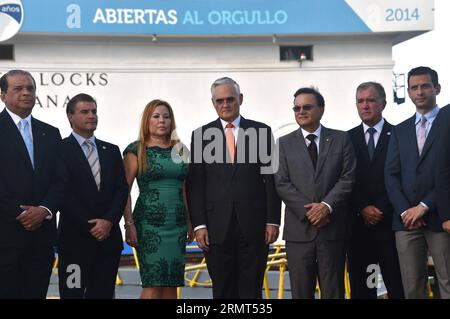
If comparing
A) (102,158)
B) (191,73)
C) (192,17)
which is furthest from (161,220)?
(191,73)

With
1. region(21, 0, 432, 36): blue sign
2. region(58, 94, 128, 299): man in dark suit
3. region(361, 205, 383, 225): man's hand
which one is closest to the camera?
region(58, 94, 128, 299): man in dark suit

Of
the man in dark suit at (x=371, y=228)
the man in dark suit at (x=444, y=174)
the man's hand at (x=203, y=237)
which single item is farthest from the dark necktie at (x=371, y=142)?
the man's hand at (x=203, y=237)

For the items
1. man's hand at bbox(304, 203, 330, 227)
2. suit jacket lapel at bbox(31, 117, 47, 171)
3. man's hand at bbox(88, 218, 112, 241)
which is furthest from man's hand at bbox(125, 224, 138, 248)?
man's hand at bbox(304, 203, 330, 227)

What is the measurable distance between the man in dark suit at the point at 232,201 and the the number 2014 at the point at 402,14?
18.9 ft

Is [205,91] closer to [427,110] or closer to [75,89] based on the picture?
[75,89]

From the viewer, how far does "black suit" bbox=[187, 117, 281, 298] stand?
18.6ft

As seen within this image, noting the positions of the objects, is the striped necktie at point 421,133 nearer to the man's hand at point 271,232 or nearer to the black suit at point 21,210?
the man's hand at point 271,232

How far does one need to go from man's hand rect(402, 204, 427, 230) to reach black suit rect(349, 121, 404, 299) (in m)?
0.33

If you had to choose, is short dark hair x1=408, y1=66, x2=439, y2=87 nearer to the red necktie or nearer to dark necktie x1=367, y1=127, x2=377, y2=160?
dark necktie x1=367, y1=127, x2=377, y2=160

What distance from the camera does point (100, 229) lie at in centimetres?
568

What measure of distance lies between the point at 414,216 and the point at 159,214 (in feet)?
5.86

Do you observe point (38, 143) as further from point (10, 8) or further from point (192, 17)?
point (192, 17)
